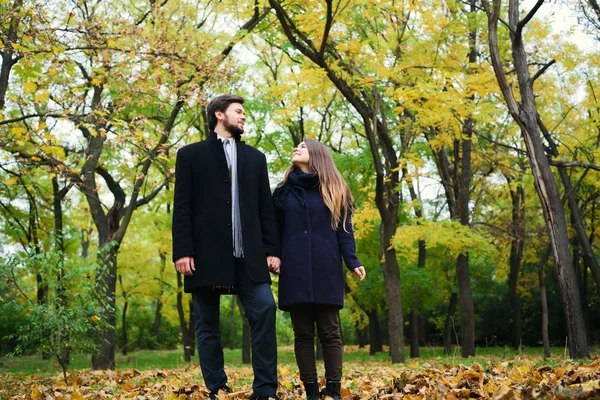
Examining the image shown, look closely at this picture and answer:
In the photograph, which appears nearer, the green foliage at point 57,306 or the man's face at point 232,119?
the man's face at point 232,119

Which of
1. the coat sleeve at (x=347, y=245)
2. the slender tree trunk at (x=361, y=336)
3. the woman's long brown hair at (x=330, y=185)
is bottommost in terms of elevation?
the slender tree trunk at (x=361, y=336)

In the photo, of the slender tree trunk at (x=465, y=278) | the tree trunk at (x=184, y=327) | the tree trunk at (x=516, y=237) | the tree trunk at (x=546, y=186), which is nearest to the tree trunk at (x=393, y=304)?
the slender tree trunk at (x=465, y=278)

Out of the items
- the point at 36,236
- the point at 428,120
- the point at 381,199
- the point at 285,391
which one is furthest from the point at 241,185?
the point at 36,236

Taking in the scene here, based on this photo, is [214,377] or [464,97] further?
[464,97]

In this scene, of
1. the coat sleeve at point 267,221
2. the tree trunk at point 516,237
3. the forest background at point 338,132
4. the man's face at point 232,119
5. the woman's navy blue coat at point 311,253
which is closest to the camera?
the woman's navy blue coat at point 311,253

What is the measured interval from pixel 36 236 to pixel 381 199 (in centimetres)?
1353

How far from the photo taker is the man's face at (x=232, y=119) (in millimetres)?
4520

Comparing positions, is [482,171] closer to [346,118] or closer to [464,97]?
[346,118]

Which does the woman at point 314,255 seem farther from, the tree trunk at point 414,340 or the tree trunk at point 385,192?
the tree trunk at point 414,340

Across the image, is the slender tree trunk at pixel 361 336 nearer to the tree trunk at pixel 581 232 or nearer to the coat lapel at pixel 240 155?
the tree trunk at pixel 581 232

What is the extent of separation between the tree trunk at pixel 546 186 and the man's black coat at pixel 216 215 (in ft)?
20.2

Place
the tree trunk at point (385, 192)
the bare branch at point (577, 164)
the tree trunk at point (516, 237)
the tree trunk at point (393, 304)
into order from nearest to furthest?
the bare branch at point (577, 164), the tree trunk at point (385, 192), the tree trunk at point (393, 304), the tree trunk at point (516, 237)

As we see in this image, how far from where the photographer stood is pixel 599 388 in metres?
2.85

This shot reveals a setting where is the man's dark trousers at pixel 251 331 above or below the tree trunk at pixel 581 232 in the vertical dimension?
below
